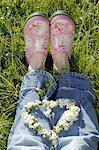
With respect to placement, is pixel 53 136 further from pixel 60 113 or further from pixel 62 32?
pixel 62 32

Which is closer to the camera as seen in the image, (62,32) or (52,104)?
(52,104)

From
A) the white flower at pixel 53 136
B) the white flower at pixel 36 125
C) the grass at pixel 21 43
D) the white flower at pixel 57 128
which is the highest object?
the grass at pixel 21 43

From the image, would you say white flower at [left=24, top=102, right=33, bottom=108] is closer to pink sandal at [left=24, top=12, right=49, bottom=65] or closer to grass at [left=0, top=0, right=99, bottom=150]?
grass at [left=0, top=0, right=99, bottom=150]

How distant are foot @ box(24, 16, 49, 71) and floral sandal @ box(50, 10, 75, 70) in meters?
0.04

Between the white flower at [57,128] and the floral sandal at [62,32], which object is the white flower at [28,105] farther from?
→ the floral sandal at [62,32]

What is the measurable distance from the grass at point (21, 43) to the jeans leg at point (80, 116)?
0.22 meters

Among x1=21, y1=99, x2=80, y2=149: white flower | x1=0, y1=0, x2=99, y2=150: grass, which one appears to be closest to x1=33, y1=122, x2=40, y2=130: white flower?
x1=21, y1=99, x2=80, y2=149: white flower

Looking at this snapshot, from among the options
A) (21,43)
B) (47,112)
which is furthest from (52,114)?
(21,43)

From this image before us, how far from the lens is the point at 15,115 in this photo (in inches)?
92.8

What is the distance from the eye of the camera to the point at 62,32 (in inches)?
96.7

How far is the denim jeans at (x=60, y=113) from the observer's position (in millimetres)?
2006

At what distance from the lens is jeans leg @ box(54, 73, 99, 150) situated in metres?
2.02

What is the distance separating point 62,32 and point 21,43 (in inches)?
10.7

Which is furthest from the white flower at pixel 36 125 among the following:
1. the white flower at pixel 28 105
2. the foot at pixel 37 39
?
the foot at pixel 37 39
